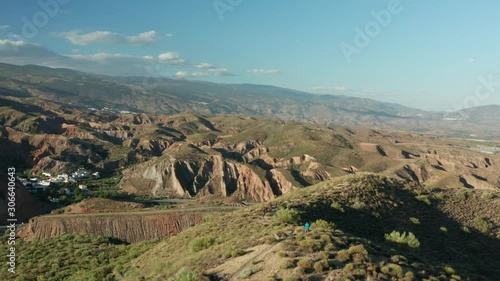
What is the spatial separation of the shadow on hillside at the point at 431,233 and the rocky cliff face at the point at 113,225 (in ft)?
97.7

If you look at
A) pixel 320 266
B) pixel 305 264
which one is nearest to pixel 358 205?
pixel 320 266

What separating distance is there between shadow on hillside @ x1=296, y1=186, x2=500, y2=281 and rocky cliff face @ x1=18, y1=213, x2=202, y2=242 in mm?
29786

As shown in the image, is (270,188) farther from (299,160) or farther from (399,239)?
(399,239)

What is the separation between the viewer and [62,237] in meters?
45.0

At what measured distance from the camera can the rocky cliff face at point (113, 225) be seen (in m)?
49.5

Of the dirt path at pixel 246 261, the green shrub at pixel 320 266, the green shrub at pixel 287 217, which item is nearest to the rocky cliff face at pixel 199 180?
the green shrub at pixel 287 217

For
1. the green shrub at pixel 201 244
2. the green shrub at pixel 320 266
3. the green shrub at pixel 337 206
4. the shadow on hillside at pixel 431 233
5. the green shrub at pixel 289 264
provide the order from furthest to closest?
the green shrub at pixel 337 206
the shadow on hillside at pixel 431 233
the green shrub at pixel 201 244
the green shrub at pixel 289 264
the green shrub at pixel 320 266

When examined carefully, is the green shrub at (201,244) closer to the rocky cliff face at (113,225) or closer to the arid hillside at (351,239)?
the arid hillside at (351,239)

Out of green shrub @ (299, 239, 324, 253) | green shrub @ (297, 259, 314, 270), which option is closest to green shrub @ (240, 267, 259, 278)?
green shrub @ (297, 259, 314, 270)

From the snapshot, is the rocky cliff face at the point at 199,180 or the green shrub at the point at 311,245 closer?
the green shrub at the point at 311,245

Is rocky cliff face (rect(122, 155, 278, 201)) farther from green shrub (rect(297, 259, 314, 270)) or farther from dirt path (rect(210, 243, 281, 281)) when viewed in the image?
green shrub (rect(297, 259, 314, 270))

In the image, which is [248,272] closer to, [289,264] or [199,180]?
[289,264]

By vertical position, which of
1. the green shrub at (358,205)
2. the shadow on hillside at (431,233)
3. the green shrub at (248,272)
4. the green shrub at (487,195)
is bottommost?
the shadow on hillside at (431,233)

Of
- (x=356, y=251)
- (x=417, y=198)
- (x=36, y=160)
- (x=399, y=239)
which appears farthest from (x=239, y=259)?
(x=36, y=160)
